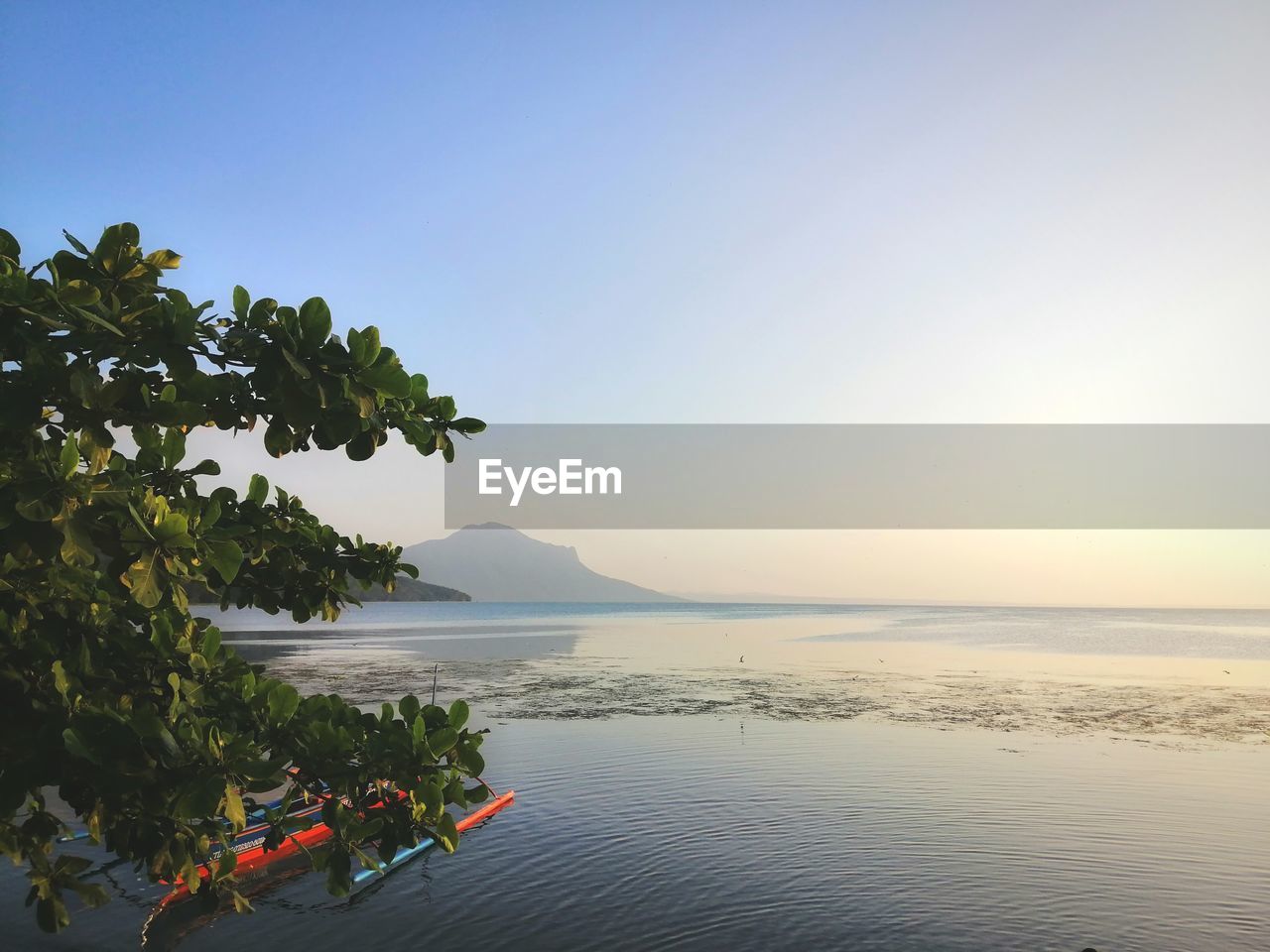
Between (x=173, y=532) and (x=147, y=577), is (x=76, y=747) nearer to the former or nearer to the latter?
(x=147, y=577)

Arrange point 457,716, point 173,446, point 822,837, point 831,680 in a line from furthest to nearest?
point 831,680 < point 822,837 < point 457,716 < point 173,446

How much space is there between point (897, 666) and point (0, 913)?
40456mm

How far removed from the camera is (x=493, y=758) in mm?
19953

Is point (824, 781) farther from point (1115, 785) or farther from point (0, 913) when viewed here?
point (0, 913)

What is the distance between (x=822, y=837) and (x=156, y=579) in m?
13.7

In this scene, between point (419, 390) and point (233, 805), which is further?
point (419, 390)

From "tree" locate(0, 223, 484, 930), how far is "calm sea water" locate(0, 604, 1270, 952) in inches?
329

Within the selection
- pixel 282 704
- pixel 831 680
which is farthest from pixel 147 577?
pixel 831 680

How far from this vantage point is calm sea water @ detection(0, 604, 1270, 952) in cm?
1068

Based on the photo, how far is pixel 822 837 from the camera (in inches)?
564

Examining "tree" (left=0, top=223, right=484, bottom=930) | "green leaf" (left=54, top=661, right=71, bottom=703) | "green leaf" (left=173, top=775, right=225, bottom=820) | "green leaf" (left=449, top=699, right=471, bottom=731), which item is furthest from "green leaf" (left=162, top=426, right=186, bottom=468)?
"green leaf" (left=449, top=699, right=471, bottom=731)

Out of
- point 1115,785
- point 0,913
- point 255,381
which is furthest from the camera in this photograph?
point 1115,785

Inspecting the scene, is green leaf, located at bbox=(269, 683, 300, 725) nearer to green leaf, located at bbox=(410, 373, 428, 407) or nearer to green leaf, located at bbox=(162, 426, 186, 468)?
green leaf, located at bbox=(162, 426, 186, 468)

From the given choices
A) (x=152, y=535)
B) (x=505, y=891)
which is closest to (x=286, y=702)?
(x=152, y=535)
